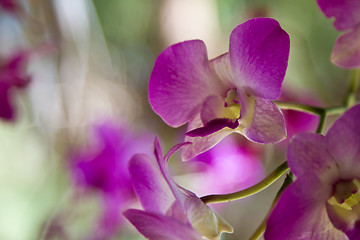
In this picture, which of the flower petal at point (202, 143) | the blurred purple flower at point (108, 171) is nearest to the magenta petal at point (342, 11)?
the flower petal at point (202, 143)

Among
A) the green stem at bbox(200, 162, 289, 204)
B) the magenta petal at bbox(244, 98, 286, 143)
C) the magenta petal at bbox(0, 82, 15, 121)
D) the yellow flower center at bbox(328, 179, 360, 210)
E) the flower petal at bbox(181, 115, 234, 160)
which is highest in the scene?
the magenta petal at bbox(244, 98, 286, 143)

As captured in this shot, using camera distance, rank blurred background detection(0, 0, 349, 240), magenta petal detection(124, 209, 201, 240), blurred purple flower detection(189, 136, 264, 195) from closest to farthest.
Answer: magenta petal detection(124, 209, 201, 240)
blurred purple flower detection(189, 136, 264, 195)
blurred background detection(0, 0, 349, 240)

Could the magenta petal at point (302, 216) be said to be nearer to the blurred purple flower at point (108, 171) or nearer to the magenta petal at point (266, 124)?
the magenta petal at point (266, 124)

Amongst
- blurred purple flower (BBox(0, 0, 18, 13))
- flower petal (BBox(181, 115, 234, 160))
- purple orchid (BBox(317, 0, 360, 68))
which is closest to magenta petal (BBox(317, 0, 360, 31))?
purple orchid (BBox(317, 0, 360, 68))

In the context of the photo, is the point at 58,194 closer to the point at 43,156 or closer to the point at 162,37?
the point at 43,156

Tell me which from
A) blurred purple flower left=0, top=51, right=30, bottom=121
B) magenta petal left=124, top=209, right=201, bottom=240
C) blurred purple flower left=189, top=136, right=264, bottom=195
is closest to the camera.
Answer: magenta petal left=124, top=209, right=201, bottom=240

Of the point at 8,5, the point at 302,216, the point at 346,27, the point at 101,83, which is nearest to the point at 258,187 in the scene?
the point at 302,216

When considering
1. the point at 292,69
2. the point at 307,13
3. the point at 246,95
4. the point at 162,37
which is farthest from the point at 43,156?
the point at 246,95

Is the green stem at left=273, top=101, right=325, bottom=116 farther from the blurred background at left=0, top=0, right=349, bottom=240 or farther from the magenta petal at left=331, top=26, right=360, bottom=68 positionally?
the blurred background at left=0, top=0, right=349, bottom=240
